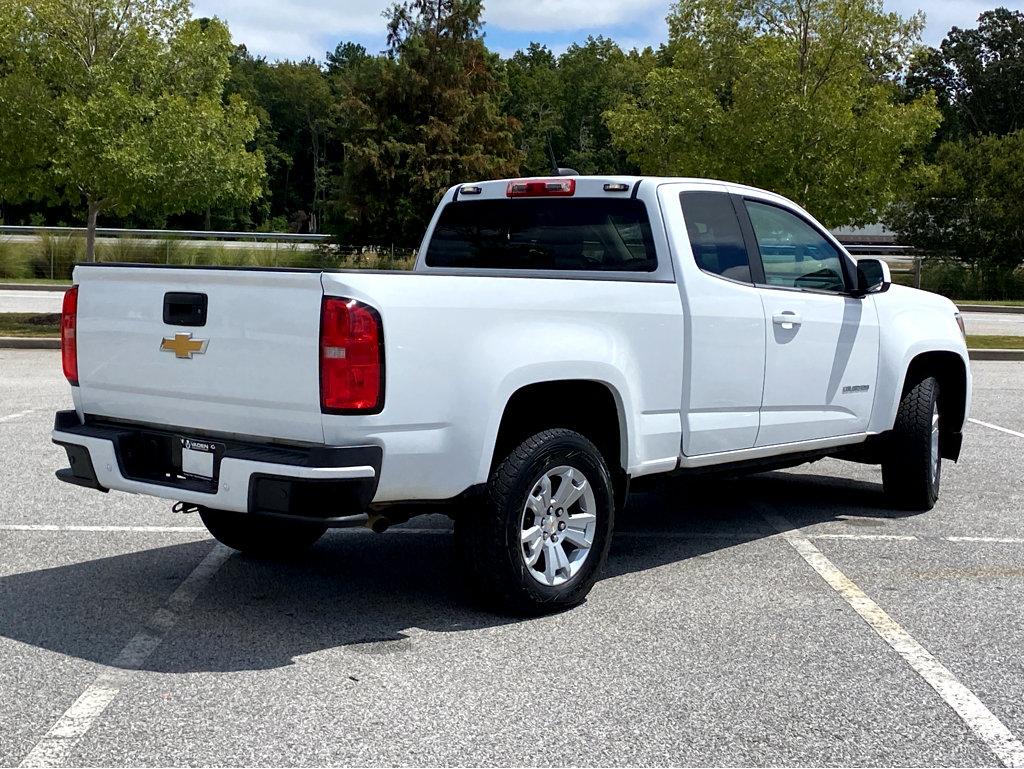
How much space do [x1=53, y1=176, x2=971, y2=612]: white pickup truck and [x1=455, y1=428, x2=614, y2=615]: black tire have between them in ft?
0.04

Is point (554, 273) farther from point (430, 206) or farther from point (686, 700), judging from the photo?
point (430, 206)

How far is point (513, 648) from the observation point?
503 cm

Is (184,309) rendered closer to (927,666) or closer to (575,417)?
(575,417)

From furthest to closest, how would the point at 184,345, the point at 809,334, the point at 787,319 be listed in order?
the point at 809,334
the point at 787,319
the point at 184,345

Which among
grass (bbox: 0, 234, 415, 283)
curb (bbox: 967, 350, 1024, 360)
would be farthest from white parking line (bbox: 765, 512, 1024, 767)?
grass (bbox: 0, 234, 415, 283)

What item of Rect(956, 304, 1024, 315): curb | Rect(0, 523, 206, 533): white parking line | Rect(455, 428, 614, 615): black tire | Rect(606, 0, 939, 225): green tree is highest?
Rect(606, 0, 939, 225): green tree

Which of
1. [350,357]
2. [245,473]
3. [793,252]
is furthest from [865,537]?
[245,473]

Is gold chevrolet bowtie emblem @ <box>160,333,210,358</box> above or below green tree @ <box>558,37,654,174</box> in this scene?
below

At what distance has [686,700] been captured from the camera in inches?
174

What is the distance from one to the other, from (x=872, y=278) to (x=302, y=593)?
3.73m

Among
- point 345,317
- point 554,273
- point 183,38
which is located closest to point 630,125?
point 183,38

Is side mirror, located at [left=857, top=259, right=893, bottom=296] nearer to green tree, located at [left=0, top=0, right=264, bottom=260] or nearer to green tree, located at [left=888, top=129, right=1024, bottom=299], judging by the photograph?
green tree, located at [left=0, top=0, right=264, bottom=260]

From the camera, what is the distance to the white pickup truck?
4.76 meters

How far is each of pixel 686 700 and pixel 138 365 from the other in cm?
265
